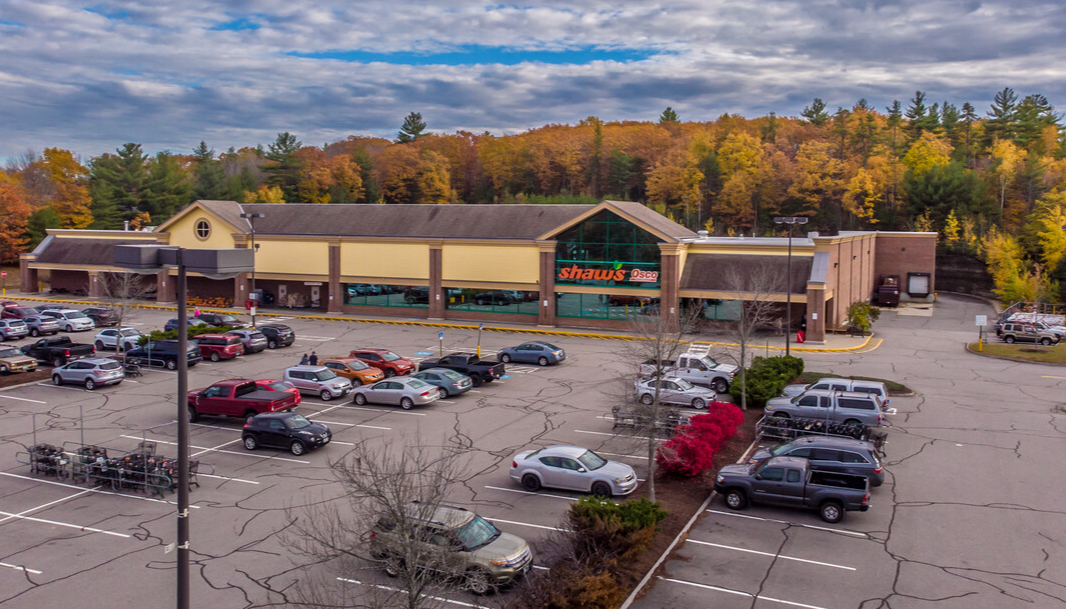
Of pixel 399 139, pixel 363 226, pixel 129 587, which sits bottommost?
pixel 129 587

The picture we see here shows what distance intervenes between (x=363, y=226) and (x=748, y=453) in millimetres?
41562

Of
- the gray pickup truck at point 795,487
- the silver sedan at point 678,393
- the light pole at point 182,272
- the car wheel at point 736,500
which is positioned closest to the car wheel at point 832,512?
the gray pickup truck at point 795,487

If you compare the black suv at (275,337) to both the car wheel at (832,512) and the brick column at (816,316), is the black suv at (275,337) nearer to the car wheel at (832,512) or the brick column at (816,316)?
the brick column at (816,316)

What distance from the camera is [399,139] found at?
14200 cm

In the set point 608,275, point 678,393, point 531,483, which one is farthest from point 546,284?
point 531,483

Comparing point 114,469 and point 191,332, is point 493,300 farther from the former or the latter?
point 114,469

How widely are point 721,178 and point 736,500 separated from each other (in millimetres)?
90048

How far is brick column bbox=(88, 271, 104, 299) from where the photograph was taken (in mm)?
65000

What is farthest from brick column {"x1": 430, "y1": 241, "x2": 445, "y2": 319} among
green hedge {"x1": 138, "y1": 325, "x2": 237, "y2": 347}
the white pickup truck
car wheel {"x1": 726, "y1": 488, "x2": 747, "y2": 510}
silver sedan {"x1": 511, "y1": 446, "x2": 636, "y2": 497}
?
car wheel {"x1": 726, "y1": 488, "x2": 747, "y2": 510}

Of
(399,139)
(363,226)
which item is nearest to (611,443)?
(363,226)

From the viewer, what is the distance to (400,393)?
2969 centimetres

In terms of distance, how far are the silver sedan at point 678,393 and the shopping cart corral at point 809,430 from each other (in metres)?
3.18

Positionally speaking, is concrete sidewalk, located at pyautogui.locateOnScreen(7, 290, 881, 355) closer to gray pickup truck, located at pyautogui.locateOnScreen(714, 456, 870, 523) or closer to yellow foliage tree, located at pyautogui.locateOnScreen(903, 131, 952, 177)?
gray pickup truck, located at pyautogui.locateOnScreen(714, 456, 870, 523)

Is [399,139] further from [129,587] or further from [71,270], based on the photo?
[129,587]
